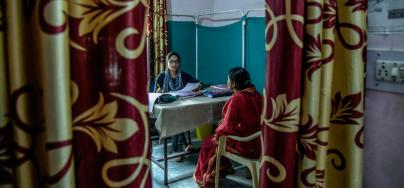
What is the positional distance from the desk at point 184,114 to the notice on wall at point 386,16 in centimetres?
181

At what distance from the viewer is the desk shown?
2686 millimetres

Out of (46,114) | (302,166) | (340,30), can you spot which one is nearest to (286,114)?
(302,166)

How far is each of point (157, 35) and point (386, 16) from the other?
11.4 ft

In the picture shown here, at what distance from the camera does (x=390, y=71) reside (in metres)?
1.07

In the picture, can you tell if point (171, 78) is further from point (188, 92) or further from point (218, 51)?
point (218, 51)

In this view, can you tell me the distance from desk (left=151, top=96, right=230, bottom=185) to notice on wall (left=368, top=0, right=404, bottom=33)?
1.81 metres

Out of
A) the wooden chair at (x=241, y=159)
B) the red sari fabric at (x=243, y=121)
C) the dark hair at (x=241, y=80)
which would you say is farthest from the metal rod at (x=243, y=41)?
the wooden chair at (x=241, y=159)

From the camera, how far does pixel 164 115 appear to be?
2666 millimetres

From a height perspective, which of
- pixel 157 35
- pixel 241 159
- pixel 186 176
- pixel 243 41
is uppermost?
pixel 157 35

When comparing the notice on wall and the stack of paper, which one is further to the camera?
the stack of paper

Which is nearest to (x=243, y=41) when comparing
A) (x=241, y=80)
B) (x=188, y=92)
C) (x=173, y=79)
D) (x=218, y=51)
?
(x=218, y=51)

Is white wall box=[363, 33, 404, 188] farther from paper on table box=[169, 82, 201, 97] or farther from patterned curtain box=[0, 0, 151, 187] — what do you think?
paper on table box=[169, 82, 201, 97]

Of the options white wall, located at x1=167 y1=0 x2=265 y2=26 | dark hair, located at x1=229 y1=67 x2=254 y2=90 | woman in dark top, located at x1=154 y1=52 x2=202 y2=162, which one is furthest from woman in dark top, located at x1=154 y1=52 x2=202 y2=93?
dark hair, located at x1=229 y1=67 x2=254 y2=90

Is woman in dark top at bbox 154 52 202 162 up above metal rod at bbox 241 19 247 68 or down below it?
below
